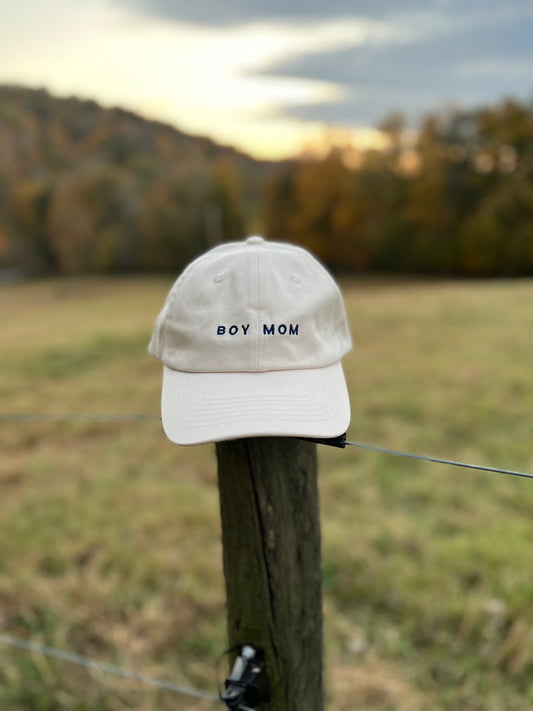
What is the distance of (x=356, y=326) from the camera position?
11.2 m

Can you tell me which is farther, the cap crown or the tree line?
the tree line

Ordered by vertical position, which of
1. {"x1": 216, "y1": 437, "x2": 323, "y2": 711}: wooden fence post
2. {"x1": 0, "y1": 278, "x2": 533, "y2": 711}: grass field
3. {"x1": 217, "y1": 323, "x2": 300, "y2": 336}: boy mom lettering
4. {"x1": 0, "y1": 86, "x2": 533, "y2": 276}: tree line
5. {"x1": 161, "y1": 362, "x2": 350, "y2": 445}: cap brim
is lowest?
{"x1": 0, "y1": 278, "x2": 533, "y2": 711}: grass field

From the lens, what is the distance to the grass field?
2.41m

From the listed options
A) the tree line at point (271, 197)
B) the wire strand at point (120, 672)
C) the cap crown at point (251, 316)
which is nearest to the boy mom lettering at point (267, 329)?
the cap crown at point (251, 316)

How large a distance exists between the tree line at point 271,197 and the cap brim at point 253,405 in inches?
993

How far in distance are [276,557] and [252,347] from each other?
0.44 m

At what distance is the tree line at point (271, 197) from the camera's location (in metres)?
25.0

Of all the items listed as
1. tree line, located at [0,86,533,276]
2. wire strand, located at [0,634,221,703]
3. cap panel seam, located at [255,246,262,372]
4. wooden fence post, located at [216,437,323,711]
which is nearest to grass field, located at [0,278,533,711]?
wire strand, located at [0,634,221,703]

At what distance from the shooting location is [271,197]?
30703 mm

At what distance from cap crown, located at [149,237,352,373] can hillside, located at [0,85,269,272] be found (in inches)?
1342

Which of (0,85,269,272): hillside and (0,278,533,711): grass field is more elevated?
A: (0,85,269,272): hillside

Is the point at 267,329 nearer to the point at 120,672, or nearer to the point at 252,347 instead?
the point at 252,347

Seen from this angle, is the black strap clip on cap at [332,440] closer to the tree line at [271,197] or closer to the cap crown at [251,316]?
the cap crown at [251,316]

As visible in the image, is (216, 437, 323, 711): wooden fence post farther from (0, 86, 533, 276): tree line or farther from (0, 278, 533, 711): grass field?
(0, 86, 533, 276): tree line
